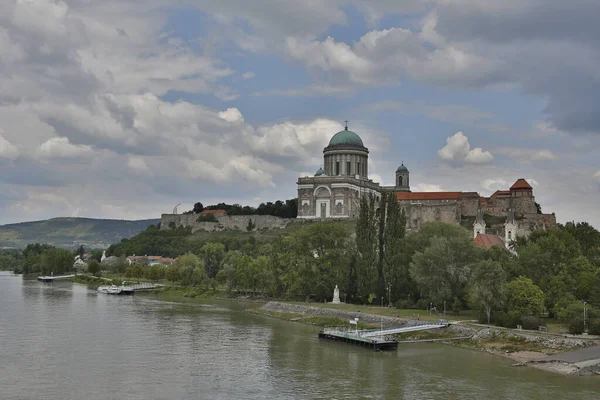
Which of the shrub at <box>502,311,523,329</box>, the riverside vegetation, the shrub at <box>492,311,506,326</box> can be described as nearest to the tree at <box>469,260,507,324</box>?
the riverside vegetation

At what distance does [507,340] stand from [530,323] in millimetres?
2712

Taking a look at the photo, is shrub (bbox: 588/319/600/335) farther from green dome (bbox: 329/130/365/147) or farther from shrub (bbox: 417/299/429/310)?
green dome (bbox: 329/130/365/147)

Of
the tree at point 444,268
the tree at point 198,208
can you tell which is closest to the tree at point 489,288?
the tree at point 444,268

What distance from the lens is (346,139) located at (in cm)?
13312

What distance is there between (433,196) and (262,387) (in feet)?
300

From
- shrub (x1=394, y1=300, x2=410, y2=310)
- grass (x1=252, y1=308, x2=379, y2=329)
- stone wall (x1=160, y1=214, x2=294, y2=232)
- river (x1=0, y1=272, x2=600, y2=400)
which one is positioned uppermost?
stone wall (x1=160, y1=214, x2=294, y2=232)

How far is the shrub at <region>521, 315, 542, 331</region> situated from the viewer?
4259 centimetres

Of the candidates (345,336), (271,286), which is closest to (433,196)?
(271,286)

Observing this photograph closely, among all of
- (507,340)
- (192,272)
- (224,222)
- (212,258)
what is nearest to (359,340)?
(507,340)

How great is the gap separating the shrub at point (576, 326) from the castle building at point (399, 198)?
201 ft

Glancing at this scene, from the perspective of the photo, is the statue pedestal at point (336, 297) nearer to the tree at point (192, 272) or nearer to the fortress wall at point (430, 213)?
the tree at point (192, 272)

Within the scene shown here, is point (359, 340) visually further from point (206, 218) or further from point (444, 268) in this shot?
point (206, 218)

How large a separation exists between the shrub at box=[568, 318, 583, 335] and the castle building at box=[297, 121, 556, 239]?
201 feet

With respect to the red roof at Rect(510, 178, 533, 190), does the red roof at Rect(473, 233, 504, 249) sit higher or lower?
lower
